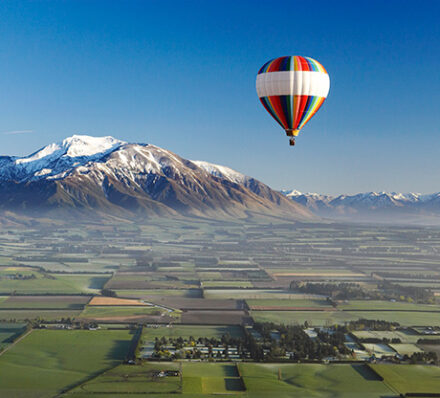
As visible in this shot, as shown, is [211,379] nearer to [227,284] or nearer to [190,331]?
[190,331]

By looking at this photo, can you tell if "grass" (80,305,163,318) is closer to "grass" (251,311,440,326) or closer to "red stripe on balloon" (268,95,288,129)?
"grass" (251,311,440,326)

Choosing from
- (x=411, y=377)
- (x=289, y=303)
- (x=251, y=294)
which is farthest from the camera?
(x=251, y=294)

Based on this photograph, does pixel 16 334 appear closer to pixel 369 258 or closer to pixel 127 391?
pixel 127 391

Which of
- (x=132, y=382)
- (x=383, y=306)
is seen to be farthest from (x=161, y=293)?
(x=132, y=382)

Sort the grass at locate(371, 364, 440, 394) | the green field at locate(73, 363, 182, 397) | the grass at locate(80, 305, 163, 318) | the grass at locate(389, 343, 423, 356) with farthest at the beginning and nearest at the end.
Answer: the grass at locate(80, 305, 163, 318), the grass at locate(389, 343, 423, 356), the grass at locate(371, 364, 440, 394), the green field at locate(73, 363, 182, 397)

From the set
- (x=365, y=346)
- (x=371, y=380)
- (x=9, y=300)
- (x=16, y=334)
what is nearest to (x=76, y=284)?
(x=9, y=300)

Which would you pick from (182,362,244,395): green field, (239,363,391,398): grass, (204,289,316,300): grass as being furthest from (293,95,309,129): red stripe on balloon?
(204,289,316,300): grass

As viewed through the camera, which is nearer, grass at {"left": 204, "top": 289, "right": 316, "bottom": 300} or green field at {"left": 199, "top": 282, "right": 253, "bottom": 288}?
grass at {"left": 204, "top": 289, "right": 316, "bottom": 300}
